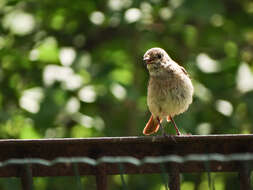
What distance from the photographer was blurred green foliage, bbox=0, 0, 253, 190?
17.8 ft

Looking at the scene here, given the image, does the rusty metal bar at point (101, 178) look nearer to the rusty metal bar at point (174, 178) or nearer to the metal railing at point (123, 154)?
the metal railing at point (123, 154)

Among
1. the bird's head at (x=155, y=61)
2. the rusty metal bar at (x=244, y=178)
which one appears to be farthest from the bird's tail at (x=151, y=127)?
the rusty metal bar at (x=244, y=178)

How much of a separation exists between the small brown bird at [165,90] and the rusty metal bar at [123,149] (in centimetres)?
221

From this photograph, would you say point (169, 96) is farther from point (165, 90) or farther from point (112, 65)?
point (112, 65)

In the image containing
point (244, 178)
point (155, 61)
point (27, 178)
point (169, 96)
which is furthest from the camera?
point (155, 61)

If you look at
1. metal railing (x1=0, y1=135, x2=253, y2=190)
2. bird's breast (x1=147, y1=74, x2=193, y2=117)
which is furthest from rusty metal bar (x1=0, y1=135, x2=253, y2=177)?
bird's breast (x1=147, y1=74, x2=193, y2=117)

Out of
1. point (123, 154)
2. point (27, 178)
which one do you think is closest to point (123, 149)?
point (123, 154)

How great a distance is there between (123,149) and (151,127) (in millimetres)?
2712

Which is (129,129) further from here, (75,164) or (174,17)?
(75,164)

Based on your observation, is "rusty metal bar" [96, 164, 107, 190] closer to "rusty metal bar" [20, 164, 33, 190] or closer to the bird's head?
"rusty metal bar" [20, 164, 33, 190]

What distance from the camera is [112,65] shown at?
5660 mm

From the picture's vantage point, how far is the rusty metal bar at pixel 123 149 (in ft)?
9.39

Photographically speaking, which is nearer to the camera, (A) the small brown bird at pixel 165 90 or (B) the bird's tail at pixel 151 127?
(A) the small brown bird at pixel 165 90

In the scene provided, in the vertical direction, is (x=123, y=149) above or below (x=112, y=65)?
above
